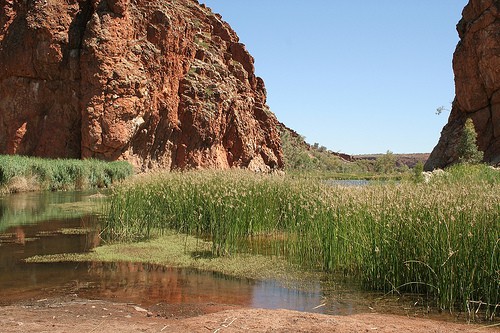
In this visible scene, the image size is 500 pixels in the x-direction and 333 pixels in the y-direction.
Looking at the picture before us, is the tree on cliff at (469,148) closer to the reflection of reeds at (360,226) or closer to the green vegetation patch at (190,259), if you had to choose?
the reflection of reeds at (360,226)

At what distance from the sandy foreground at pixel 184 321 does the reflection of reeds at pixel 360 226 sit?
1.19 metres

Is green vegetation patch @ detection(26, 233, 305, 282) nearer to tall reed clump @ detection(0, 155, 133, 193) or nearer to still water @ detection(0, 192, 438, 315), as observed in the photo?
still water @ detection(0, 192, 438, 315)

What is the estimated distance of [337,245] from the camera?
940 cm

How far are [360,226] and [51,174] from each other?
24263mm

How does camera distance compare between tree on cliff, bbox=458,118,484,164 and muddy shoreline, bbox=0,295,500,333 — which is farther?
tree on cliff, bbox=458,118,484,164

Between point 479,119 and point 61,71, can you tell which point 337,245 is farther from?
point 479,119

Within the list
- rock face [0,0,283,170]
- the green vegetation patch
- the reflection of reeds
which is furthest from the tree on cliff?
the green vegetation patch

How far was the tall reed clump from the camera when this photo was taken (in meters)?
26.4

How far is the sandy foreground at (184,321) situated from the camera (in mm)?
5535

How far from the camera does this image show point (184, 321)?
5.98 meters

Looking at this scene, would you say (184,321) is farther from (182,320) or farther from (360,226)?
(360,226)

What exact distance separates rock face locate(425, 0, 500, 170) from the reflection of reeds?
4746 cm

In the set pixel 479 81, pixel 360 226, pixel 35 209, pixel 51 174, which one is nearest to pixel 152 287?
pixel 360 226

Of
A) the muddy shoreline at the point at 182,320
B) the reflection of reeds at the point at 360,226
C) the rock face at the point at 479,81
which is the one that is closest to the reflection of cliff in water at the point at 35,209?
the reflection of reeds at the point at 360,226
